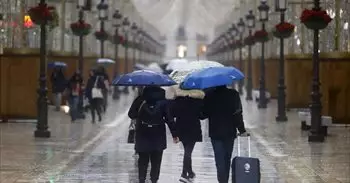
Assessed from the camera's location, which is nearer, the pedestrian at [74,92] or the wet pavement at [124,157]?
the wet pavement at [124,157]

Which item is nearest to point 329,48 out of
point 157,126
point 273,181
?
point 273,181

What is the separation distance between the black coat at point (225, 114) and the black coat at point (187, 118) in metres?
1.40

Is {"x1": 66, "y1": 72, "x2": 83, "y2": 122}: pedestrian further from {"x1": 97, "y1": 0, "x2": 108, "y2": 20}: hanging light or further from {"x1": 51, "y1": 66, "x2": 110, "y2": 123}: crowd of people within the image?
{"x1": 97, "y1": 0, "x2": 108, "y2": 20}: hanging light

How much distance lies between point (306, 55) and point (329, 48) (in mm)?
4672

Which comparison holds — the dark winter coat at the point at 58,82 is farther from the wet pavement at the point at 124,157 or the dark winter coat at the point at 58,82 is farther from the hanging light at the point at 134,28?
the hanging light at the point at 134,28

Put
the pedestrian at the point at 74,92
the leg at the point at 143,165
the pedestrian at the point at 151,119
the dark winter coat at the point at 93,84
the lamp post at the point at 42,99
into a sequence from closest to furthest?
the pedestrian at the point at 151,119 < the leg at the point at 143,165 < the lamp post at the point at 42,99 < the dark winter coat at the point at 93,84 < the pedestrian at the point at 74,92

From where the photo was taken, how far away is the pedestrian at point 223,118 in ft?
37.4

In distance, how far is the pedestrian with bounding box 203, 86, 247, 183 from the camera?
449 inches

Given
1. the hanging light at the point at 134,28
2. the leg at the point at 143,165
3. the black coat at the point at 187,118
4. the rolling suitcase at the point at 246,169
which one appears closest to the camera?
the rolling suitcase at the point at 246,169

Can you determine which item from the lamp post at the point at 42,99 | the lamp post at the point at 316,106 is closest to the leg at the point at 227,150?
the lamp post at the point at 316,106

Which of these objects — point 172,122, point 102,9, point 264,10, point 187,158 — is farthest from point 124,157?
point 102,9

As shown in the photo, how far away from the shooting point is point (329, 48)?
90.4 feet

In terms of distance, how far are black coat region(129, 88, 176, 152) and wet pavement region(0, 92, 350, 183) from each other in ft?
4.91

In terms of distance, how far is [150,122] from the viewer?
11672mm
